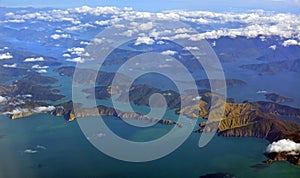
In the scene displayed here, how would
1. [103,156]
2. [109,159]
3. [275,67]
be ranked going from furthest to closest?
[275,67], [103,156], [109,159]

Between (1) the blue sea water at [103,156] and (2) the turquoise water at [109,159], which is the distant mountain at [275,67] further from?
(2) the turquoise water at [109,159]

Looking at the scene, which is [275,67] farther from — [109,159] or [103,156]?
[109,159]

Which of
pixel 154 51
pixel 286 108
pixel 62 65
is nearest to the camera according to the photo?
pixel 286 108

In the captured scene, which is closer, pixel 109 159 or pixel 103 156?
pixel 109 159

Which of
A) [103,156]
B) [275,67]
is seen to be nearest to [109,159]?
[103,156]

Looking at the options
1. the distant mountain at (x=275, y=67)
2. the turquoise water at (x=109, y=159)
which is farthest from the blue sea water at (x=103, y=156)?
the distant mountain at (x=275, y=67)

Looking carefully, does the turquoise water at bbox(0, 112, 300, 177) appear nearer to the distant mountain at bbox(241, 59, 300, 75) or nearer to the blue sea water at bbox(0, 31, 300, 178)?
the blue sea water at bbox(0, 31, 300, 178)

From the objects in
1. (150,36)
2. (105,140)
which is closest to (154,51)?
(150,36)

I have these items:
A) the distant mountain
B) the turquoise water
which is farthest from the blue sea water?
the distant mountain

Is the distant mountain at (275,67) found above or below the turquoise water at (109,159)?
above

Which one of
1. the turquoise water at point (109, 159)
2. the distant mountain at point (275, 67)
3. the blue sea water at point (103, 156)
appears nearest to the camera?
the turquoise water at point (109, 159)

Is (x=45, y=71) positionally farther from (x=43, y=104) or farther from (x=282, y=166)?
(x=282, y=166)
